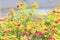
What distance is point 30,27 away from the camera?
2355 millimetres

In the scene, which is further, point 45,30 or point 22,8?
point 22,8

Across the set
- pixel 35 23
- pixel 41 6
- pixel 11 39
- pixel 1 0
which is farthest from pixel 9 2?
pixel 11 39

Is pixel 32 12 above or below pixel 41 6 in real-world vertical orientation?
above

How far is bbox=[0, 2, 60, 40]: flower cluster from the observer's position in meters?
2.21

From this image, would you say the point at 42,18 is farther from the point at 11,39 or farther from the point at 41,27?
the point at 11,39

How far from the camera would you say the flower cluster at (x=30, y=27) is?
→ 7.23 ft

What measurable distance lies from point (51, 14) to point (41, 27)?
39 cm

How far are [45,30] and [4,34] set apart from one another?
420 millimetres

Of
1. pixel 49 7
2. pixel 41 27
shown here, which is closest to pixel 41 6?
pixel 49 7

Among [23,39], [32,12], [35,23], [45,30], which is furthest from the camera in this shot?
[32,12]

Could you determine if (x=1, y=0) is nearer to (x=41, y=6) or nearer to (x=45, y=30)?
(x=41, y=6)

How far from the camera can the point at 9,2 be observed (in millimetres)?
5320

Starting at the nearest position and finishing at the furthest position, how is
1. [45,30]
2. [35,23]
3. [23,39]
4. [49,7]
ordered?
[23,39] → [45,30] → [35,23] → [49,7]

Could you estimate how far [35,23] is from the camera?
2559 millimetres
